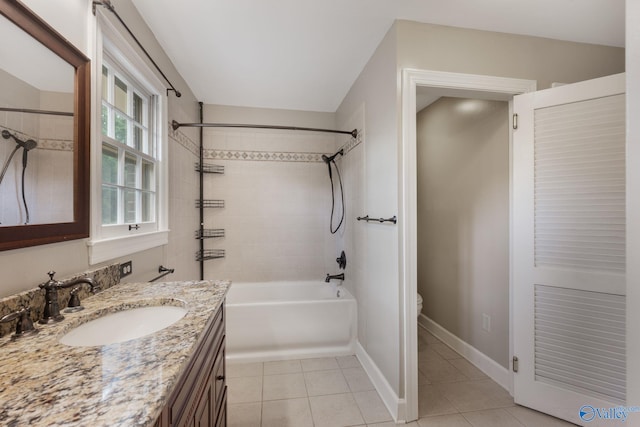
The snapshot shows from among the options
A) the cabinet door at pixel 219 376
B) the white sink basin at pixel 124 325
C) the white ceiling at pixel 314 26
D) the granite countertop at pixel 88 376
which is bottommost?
the cabinet door at pixel 219 376

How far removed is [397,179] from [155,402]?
1.50 m

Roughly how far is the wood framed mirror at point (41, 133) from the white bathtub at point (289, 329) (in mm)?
1490

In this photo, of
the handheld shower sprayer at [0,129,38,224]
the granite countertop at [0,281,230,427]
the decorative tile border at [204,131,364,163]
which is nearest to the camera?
the granite countertop at [0,281,230,427]

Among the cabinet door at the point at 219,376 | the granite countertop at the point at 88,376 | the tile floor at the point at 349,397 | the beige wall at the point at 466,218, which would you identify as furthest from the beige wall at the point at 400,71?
the granite countertop at the point at 88,376

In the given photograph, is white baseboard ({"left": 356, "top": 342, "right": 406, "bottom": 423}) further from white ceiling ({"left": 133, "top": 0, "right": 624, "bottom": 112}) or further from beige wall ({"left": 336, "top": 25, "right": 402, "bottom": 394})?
white ceiling ({"left": 133, "top": 0, "right": 624, "bottom": 112})

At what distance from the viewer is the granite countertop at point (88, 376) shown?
0.46 meters

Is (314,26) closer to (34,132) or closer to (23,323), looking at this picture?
(34,132)

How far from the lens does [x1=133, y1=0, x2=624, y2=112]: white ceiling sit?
59.4 inches

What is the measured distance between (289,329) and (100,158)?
1875 millimetres

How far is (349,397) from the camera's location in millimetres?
1828

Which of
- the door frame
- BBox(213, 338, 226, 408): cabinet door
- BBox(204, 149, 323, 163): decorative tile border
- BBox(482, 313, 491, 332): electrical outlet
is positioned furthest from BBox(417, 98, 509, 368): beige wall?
BBox(213, 338, 226, 408): cabinet door

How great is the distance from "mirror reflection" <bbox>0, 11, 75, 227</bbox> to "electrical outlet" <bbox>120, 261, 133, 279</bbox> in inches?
17.2

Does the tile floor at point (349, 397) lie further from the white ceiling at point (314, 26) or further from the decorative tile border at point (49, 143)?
the white ceiling at point (314, 26)

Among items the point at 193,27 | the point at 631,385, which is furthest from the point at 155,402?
the point at 193,27
